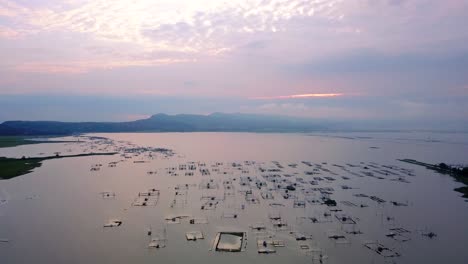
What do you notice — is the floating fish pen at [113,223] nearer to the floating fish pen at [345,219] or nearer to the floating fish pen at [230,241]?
the floating fish pen at [230,241]

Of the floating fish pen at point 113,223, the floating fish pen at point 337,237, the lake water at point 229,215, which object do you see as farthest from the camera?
the floating fish pen at point 113,223

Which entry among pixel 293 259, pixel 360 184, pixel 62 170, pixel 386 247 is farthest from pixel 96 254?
pixel 62 170

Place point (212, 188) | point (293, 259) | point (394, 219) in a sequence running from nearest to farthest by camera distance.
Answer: point (293, 259)
point (394, 219)
point (212, 188)

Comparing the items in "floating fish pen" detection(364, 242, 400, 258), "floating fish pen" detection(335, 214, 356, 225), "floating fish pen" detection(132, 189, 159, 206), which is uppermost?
"floating fish pen" detection(132, 189, 159, 206)

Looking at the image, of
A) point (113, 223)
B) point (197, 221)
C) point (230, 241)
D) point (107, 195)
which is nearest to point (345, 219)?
point (230, 241)

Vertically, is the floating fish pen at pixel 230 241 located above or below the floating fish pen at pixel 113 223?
below

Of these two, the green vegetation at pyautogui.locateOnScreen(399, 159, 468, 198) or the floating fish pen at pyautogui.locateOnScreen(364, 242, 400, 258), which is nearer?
the floating fish pen at pyautogui.locateOnScreen(364, 242, 400, 258)

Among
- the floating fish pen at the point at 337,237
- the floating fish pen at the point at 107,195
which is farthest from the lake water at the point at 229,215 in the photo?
the floating fish pen at the point at 107,195

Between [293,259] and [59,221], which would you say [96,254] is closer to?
[59,221]

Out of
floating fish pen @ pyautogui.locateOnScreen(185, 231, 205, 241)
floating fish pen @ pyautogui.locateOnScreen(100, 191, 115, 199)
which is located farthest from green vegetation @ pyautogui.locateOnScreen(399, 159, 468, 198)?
floating fish pen @ pyautogui.locateOnScreen(100, 191, 115, 199)

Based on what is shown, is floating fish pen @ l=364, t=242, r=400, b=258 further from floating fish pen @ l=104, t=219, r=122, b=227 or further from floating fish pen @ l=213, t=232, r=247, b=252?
floating fish pen @ l=104, t=219, r=122, b=227

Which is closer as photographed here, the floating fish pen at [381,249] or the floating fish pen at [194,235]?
the floating fish pen at [381,249]
